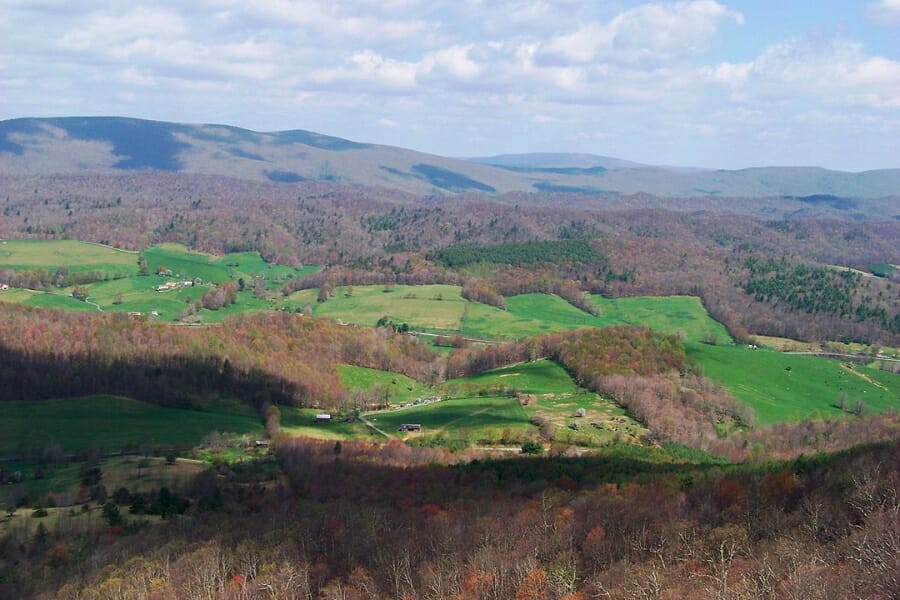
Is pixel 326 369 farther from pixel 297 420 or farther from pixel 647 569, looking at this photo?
pixel 647 569

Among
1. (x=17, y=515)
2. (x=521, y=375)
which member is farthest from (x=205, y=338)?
(x=17, y=515)

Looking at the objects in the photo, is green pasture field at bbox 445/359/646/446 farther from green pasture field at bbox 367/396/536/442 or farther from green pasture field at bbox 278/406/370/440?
green pasture field at bbox 278/406/370/440

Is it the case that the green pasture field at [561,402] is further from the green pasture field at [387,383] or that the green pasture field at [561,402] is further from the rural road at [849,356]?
the rural road at [849,356]

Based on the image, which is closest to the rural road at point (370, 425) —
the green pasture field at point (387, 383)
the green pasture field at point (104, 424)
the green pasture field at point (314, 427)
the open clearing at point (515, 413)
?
the green pasture field at point (314, 427)

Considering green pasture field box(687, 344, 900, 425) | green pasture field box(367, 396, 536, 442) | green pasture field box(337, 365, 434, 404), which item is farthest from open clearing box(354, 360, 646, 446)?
green pasture field box(687, 344, 900, 425)

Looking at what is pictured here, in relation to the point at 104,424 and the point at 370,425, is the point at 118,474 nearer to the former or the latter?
the point at 104,424

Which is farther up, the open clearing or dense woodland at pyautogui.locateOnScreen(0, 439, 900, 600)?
dense woodland at pyautogui.locateOnScreen(0, 439, 900, 600)
